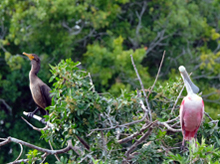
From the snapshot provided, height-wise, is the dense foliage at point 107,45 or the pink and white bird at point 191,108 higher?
the pink and white bird at point 191,108

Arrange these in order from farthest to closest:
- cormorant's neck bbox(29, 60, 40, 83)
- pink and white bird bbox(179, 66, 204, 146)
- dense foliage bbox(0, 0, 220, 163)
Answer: dense foliage bbox(0, 0, 220, 163)
cormorant's neck bbox(29, 60, 40, 83)
pink and white bird bbox(179, 66, 204, 146)

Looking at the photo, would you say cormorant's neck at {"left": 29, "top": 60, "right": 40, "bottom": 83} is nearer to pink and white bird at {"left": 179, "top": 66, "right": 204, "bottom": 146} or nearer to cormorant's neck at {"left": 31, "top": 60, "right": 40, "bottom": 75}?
cormorant's neck at {"left": 31, "top": 60, "right": 40, "bottom": 75}

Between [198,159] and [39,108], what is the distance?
2.76 m

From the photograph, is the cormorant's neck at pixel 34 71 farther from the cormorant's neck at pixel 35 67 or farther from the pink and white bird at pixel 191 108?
the pink and white bird at pixel 191 108

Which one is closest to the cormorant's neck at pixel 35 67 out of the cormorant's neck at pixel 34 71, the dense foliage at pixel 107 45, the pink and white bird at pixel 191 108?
the cormorant's neck at pixel 34 71

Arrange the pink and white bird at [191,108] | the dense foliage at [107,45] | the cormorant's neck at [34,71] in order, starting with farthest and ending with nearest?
the dense foliage at [107,45] → the cormorant's neck at [34,71] → the pink and white bird at [191,108]

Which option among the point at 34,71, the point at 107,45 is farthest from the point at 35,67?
the point at 107,45

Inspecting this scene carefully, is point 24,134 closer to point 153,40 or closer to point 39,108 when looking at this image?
point 39,108

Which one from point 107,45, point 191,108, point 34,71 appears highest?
point 191,108

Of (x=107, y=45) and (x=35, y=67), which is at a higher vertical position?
(x=35, y=67)

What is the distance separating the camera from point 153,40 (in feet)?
31.7

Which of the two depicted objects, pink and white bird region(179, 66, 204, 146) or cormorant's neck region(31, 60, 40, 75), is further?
cormorant's neck region(31, 60, 40, 75)

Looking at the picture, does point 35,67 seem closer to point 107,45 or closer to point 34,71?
point 34,71

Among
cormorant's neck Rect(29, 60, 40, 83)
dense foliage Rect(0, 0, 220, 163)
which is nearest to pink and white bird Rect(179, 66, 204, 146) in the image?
dense foliage Rect(0, 0, 220, 163)
